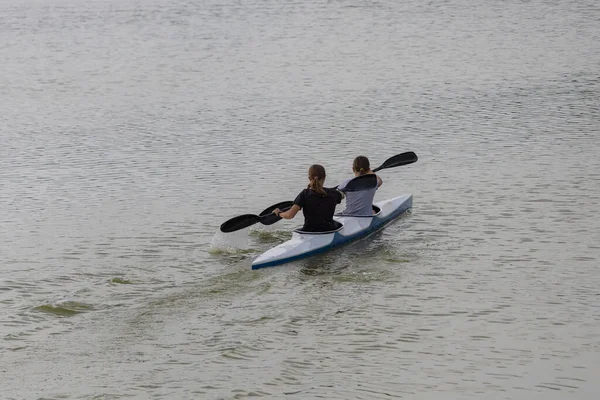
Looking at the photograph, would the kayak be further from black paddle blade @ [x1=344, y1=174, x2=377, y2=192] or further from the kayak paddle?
the kayak paddle

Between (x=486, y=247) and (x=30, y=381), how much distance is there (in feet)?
24.5

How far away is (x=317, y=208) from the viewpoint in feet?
48.6

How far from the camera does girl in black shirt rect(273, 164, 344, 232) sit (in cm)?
1470

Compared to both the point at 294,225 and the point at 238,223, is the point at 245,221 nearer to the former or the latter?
the point at 238,223

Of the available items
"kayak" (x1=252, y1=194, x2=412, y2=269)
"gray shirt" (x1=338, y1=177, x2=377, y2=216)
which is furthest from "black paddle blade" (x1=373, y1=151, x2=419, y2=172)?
"gray shirt" (x1=338, y1=177, x2=377, y2=216)

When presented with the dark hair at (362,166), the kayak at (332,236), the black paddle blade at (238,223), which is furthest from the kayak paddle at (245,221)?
the dark hair at (362,166)

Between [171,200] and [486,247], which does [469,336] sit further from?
[171,200]

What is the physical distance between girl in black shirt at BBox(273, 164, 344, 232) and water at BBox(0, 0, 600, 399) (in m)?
0.52

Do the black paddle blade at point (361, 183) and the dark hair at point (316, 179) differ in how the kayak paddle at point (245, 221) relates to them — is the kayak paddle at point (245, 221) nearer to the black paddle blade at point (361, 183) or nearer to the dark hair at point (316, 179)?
the dark hair at point (316, 179)

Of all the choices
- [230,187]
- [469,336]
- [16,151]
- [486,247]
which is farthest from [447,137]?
[469,336]

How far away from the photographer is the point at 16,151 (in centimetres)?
2438

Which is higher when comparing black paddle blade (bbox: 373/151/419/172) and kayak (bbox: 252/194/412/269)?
black paddle blade (bbox: 373/151/419/172)

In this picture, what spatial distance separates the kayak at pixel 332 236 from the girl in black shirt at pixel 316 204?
0.16 meters

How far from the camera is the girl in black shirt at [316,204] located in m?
14.7
